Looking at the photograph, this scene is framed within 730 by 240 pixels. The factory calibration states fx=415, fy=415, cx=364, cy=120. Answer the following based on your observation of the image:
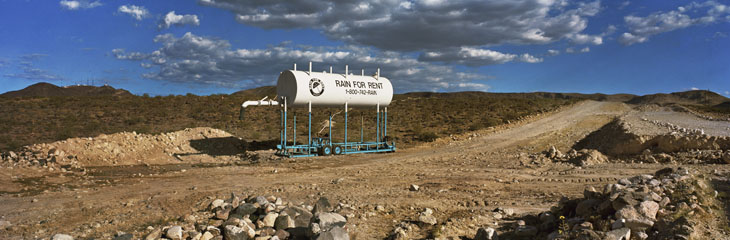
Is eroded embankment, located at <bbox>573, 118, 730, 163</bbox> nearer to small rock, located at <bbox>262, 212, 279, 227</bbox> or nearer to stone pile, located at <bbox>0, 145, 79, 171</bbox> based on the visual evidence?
small rock, located at <bbox>262, 212, 279, 227</bbox>

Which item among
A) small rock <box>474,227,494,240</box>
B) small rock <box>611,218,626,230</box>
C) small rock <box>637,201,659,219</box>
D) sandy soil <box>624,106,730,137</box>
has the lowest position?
small rock <box>474,227,494,240</box>

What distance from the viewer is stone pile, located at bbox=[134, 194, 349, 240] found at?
610cm

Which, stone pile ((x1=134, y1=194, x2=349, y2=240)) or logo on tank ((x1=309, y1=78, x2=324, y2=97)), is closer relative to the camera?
Answer: stone pile ((x1=134, y1=194, x2=349, y2=240))

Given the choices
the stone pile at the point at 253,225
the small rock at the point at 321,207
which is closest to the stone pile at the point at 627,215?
the stone pile at the point at 253,225

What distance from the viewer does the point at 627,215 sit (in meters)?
5.23

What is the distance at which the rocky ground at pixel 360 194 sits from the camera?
5.97m

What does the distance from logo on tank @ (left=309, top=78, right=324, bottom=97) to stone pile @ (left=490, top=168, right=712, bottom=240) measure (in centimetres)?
1285

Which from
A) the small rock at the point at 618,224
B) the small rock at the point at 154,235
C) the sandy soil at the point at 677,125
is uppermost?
the sandy soil at the point at 677,125

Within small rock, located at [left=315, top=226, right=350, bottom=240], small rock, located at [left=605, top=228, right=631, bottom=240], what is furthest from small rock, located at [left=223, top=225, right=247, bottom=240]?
small rock, located at [left=605, top=228, right=631, bottom=240]

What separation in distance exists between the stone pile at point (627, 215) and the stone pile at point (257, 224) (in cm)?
231

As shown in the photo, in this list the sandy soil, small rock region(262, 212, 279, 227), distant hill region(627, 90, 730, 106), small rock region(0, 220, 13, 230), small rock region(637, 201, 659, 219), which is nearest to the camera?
small rock region(637, 201, 659, 219)

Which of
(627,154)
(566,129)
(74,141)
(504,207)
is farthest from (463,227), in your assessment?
(566,129)

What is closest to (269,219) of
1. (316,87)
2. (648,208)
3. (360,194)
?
(360,194)

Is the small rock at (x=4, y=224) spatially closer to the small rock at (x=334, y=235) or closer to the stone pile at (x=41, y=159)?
the small rock at (x=334, y=235)
